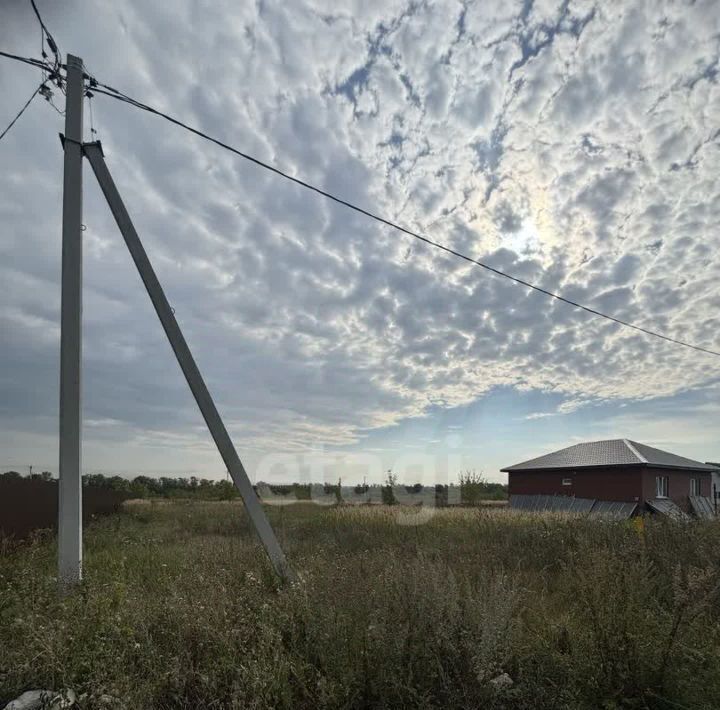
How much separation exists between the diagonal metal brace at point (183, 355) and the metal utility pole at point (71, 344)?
0.85 feet

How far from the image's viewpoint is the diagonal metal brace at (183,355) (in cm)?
544

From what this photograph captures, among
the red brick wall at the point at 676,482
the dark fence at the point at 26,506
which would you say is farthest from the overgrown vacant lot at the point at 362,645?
the red brick wall at the point at 676,482

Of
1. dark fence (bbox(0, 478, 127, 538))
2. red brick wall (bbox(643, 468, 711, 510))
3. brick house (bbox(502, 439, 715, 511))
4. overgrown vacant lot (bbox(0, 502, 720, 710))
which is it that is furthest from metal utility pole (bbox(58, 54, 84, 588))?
brick house (bbox(502, 439, 715, 511))

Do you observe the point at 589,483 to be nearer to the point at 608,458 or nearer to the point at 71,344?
the point at 608,458

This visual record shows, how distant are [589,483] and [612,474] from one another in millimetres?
1171

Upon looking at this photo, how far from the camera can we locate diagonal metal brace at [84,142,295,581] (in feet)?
17.9

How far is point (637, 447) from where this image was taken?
81.0 feet

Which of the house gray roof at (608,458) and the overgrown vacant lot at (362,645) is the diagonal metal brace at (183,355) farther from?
the house gray roof at (608,458)

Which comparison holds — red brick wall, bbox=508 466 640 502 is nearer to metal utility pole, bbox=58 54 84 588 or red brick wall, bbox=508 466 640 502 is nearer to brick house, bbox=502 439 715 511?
brick house, bbox=502 439 715 511

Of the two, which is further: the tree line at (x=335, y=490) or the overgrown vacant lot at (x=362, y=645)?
the tree line at (x=335, y=490)

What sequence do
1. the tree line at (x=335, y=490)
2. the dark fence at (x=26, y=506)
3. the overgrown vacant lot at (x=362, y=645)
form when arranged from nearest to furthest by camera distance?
the overgrown vacant lot at (x=362, y=645) → the dark fence at (x=26, y=506) → the tree line at (x=335, y=490)

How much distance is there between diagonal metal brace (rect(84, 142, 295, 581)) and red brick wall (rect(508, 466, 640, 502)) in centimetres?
2085

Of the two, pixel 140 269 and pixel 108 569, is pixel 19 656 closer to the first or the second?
pixel 108 569

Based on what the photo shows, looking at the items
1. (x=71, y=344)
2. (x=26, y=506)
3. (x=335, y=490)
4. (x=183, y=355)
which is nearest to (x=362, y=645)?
(x=183, y=355)
